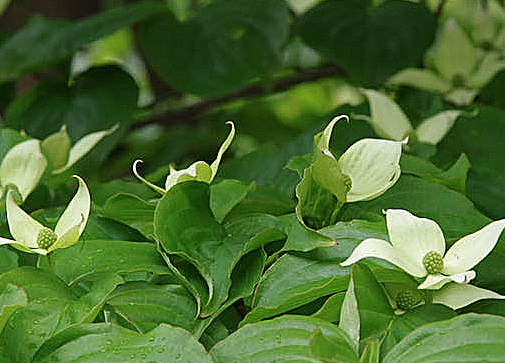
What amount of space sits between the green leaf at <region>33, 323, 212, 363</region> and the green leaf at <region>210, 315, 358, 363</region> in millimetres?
19

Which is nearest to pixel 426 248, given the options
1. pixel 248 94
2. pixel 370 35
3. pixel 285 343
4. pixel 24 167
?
pixel 285 343

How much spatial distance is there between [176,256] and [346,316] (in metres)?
0.13

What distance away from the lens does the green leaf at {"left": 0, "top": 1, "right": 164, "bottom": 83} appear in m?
0.80

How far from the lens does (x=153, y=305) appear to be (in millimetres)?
369

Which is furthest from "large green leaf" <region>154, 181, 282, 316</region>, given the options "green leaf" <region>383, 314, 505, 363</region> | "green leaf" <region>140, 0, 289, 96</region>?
"green leaf" <region>140, 0, 289, 96</region>

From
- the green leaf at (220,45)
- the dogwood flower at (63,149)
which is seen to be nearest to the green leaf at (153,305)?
the dogwood flower at (63,149)

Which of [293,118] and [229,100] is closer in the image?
[229,100]

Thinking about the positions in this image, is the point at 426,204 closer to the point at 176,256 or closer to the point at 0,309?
the point at 176,256

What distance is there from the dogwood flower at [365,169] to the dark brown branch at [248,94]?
0.56 m

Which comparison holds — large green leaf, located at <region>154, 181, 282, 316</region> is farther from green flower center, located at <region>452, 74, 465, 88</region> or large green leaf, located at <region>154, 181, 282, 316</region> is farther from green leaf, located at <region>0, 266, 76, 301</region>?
green flower center, located at <region>452, 74, 465, 88</region>

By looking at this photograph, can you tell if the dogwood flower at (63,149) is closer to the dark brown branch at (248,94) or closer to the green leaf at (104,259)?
the green leaf at (104,259)

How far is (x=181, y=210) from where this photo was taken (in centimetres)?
41

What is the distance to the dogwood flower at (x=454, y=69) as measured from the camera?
789mm

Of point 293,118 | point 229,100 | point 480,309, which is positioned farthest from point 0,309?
point 293,118
